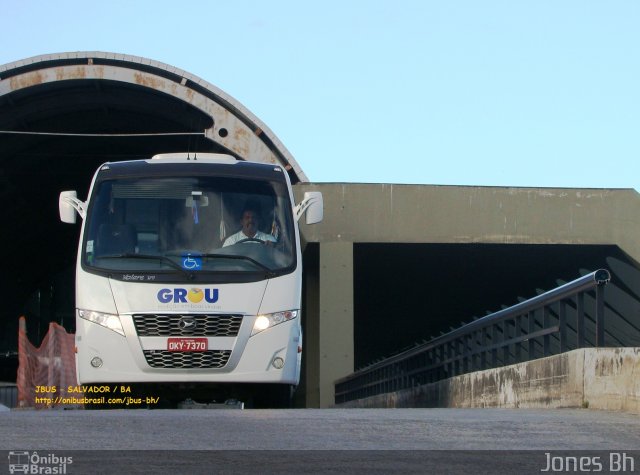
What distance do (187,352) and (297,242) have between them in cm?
183

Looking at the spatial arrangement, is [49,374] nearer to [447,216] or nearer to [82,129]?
[447,216]

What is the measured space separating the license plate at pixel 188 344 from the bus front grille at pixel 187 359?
0.04 metres

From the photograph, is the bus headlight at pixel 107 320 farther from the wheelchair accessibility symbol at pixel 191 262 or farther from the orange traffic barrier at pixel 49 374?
the orange traffic barrier at pixel 49 374

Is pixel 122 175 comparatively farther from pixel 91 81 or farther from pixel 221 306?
pixel 91 81

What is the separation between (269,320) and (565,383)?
3167 millimetres

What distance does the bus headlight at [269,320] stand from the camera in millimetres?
13219

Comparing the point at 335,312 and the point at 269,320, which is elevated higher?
the point at 335,312

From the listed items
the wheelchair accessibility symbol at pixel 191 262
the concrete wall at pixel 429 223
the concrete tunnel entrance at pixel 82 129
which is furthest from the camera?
the concrete tunnel entrance at pixel 82 129

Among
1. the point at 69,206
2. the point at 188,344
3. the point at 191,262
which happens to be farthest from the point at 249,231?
the point at 69,206

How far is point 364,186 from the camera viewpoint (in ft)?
91.9

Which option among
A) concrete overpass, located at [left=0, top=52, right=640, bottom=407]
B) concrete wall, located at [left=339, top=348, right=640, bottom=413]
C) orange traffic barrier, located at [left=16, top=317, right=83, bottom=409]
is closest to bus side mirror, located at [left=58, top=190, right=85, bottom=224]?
concrete wall, located at [left=339, top=348, right=640, bottom=413]

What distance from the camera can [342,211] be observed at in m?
28.0

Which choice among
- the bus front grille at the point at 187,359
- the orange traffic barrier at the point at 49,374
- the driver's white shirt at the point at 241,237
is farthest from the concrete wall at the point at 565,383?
the orange traffic barrier at the point at 49,374
